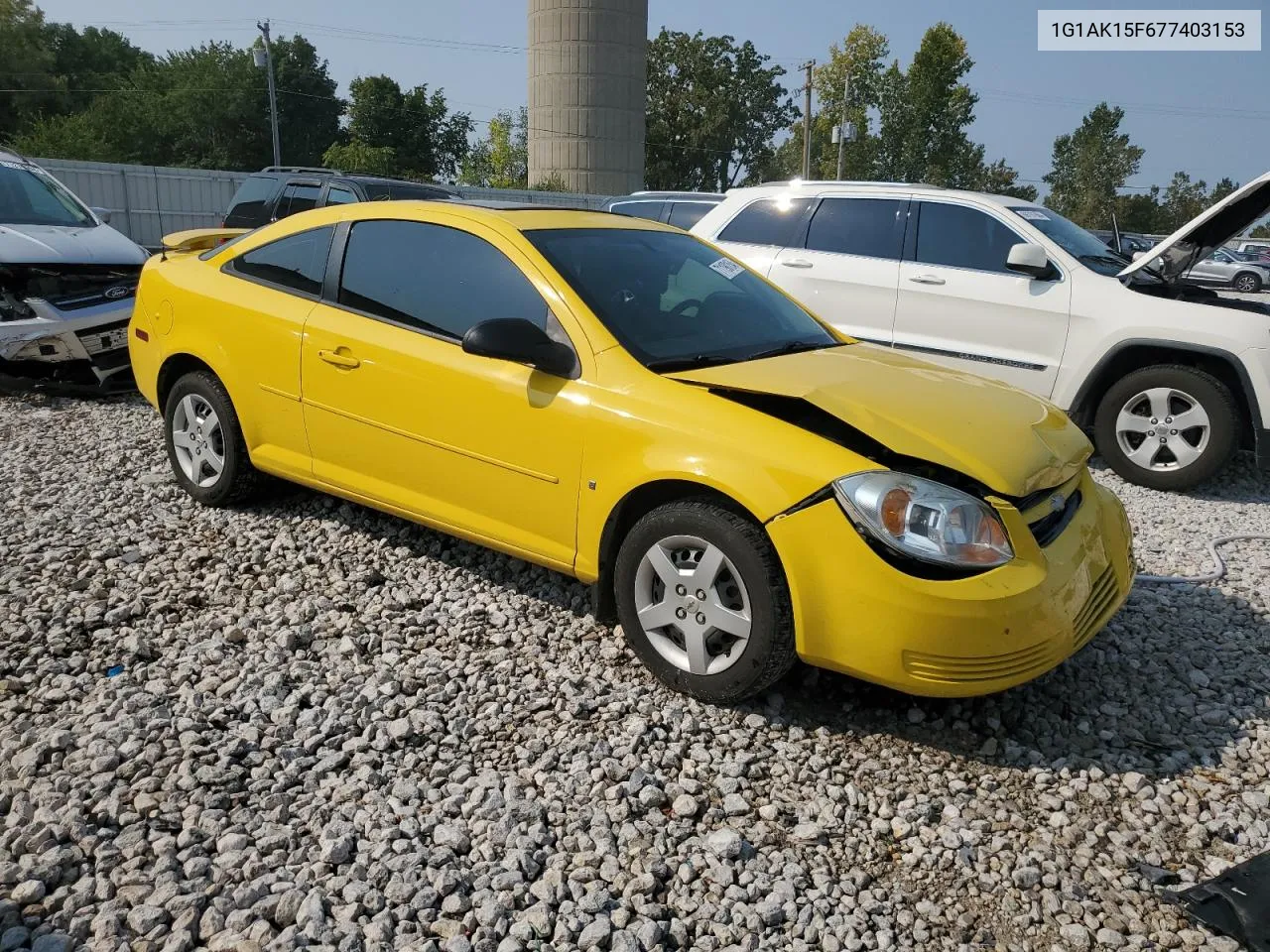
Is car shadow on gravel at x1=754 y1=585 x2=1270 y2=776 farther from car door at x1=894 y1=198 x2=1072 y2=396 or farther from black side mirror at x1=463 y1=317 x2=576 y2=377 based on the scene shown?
car door at x1=894 y1=198 x2=1072 y2=396

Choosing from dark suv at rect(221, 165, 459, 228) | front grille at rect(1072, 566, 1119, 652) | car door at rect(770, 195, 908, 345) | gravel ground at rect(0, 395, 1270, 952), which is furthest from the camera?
dark suv at rect(221, 165, 459, 228)

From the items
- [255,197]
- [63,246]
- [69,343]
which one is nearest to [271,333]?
[69,343]

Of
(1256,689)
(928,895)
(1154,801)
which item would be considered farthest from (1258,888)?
(1256,689)

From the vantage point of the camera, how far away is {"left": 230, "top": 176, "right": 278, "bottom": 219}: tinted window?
11.8 m

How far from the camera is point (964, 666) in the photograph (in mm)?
2951

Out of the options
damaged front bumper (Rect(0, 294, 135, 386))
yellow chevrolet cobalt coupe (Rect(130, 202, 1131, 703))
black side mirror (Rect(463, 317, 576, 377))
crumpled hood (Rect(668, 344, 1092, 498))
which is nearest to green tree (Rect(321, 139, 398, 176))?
damaged front bumper (Rect(0, 294, 135, 386))

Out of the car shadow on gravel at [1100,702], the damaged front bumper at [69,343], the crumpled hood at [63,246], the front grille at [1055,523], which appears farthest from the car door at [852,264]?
the crumpled hood at [63,246]

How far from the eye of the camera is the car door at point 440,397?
362cm

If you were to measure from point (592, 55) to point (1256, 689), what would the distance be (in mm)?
49600

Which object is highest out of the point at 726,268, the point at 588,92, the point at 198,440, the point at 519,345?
the point at 588,92

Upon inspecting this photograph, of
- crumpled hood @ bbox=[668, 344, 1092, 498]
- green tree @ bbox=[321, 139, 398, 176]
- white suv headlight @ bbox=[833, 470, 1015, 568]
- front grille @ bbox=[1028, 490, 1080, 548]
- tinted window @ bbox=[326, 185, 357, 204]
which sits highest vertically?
green tree @ bbox=[321, 139, 398, 176]

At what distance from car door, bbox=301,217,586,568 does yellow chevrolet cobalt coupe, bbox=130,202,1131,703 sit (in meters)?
0.01

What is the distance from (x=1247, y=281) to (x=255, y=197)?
83.9 feet

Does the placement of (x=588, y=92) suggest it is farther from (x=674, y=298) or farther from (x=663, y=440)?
(x=663, y=440)
